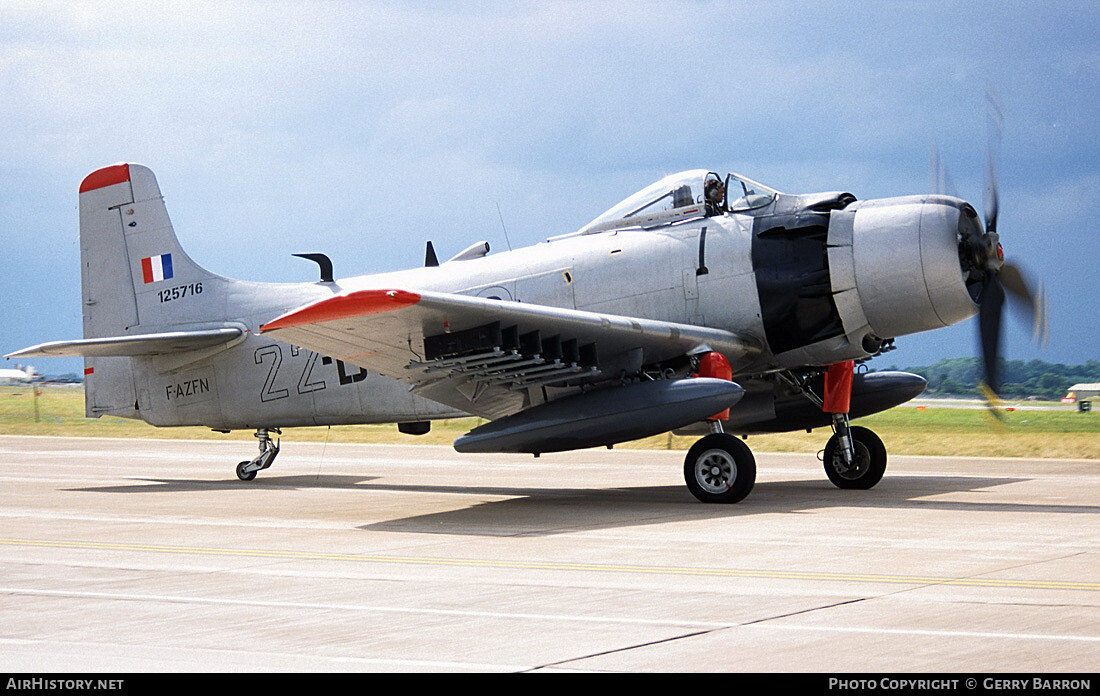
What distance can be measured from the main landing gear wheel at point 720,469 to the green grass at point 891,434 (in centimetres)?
271

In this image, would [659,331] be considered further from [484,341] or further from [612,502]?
[612,502]

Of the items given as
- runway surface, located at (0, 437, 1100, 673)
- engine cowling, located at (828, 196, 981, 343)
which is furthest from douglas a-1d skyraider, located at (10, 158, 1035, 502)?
runway surface, located at (0, 437, 1100, 673)

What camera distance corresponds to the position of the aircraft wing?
11.5 meters

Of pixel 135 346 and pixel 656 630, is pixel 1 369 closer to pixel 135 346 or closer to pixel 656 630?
pixel 135 346

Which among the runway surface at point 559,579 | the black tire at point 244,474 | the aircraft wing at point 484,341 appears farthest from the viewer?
the black tire at point 244,474

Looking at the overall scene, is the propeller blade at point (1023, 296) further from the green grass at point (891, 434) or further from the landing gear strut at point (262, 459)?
the landing gear strut at point (262, 459)

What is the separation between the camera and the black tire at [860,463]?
15.0 meters

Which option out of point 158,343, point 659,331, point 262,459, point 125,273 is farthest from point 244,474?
point 659,331

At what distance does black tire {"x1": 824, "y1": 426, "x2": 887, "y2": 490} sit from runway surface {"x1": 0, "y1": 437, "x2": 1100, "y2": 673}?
0.73ft

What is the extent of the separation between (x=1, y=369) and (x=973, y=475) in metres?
142

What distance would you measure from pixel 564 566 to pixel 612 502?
5401 millimetres

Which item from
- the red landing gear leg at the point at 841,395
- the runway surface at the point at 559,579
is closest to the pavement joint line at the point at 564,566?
the runway surface at the point at 559,579

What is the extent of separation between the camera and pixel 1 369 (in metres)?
141

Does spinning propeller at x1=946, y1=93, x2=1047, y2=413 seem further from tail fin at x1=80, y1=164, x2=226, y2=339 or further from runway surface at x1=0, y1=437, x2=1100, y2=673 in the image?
tail fin at x1=80, y1=164, x2=226, y2=339
